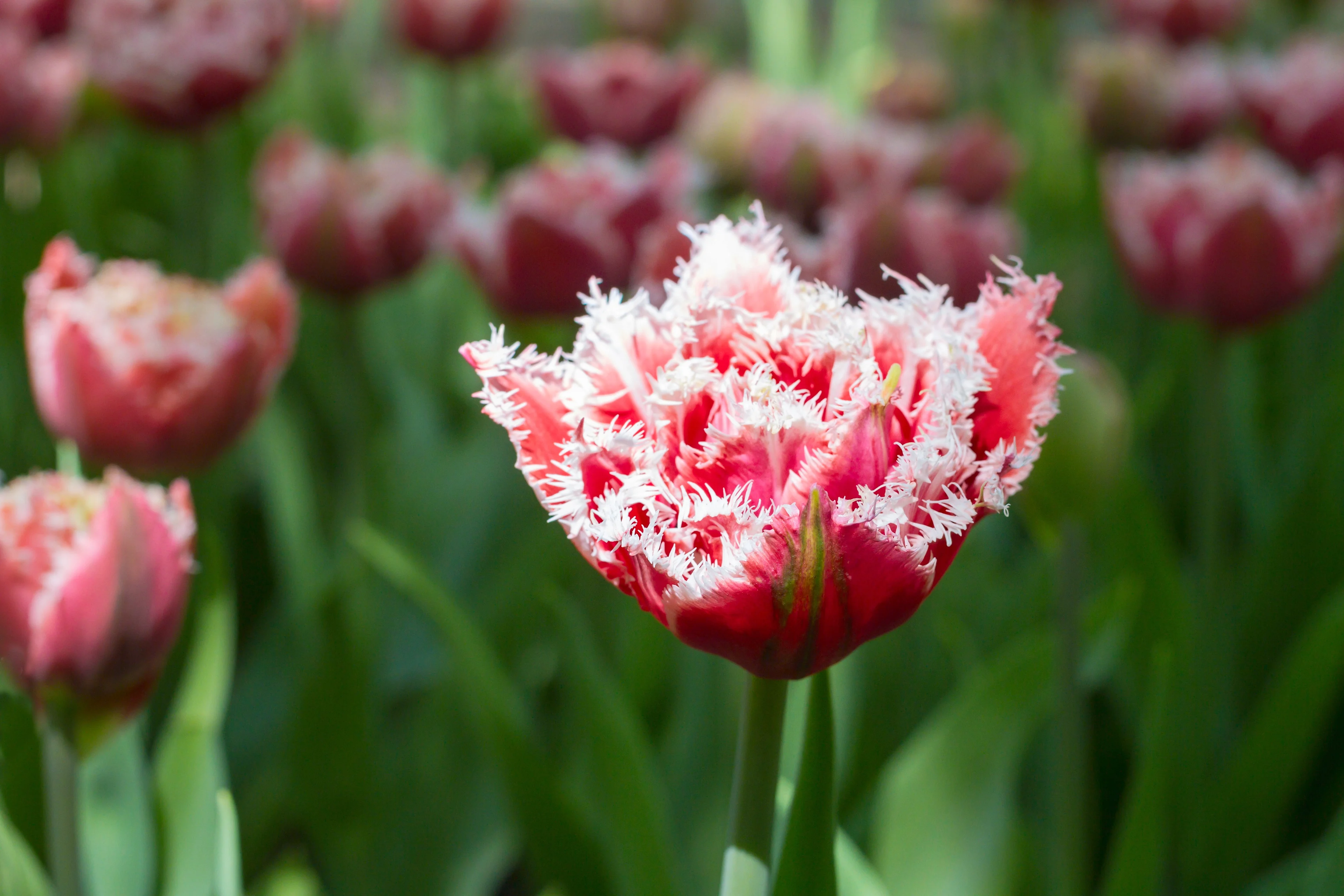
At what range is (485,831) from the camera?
0.97 m

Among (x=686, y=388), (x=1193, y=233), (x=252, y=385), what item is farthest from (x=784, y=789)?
(x=1193, y=233)

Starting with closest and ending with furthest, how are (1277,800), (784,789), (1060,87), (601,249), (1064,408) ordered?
1. (784,789)
2. (1064,408)
3. (1277,800)
4. (601,249)
5. (1060,87)

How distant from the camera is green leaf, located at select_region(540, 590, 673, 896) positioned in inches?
26.6

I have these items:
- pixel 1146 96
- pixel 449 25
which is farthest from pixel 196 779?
pixel 1146 96

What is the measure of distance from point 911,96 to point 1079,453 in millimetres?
1447

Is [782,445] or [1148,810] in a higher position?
[782,445]

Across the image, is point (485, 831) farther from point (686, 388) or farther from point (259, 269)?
point (686, 388)

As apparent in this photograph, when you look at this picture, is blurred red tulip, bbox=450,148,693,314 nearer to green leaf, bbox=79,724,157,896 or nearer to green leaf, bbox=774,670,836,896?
green leaf, bbox=79,724,157,896

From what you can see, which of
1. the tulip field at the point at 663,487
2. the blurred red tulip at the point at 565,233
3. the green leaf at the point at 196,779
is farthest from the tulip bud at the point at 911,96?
the green leaf at the point at 196,779

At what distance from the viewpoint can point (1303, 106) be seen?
1.49m

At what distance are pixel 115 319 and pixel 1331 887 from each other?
69 centimetres

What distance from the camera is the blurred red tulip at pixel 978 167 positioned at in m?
1.52

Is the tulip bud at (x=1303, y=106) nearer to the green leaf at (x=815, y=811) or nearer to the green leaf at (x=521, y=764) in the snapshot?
the green leaf at (x=521, y=764)

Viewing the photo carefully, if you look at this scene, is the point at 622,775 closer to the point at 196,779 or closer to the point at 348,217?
the point at 196,779
